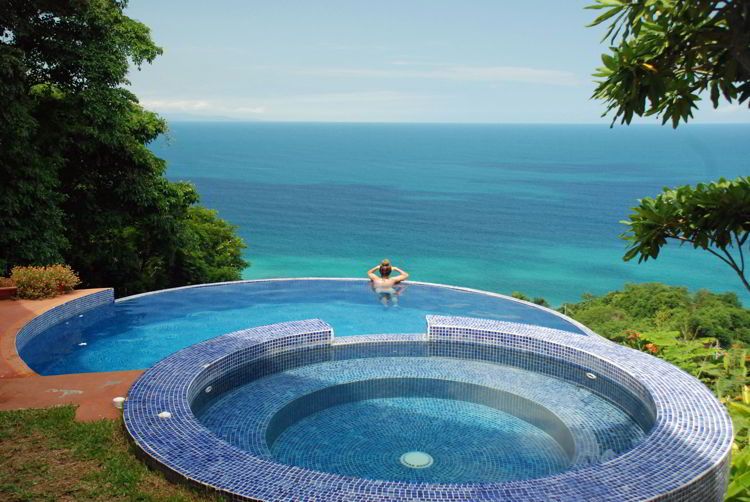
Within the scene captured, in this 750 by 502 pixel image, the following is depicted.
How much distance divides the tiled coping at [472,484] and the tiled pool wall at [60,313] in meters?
3.15

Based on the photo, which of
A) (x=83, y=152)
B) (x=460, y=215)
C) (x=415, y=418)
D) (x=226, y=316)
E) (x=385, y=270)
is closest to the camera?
(x=415, y=418)

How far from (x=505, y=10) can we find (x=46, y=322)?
195 feet

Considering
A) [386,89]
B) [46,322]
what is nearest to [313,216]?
[46,322]

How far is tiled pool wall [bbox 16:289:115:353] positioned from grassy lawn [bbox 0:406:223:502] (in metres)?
3.40

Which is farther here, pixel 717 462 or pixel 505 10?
pixel 505 10

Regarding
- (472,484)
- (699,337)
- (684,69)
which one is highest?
(684,69)

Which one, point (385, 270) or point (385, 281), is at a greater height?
point (385, 270)

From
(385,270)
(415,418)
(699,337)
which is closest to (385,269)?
(385,270)

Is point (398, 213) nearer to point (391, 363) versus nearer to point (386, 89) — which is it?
point (391, 363)

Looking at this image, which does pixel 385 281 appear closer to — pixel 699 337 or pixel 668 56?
pixel 699 337

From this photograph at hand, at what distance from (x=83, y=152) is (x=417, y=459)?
1213cm

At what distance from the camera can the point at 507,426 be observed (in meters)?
8.38

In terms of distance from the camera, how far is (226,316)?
42.5 feet

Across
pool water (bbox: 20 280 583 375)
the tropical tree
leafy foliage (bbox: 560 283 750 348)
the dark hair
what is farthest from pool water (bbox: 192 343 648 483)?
leafy foliage (bbox: 560 283 750 348)
